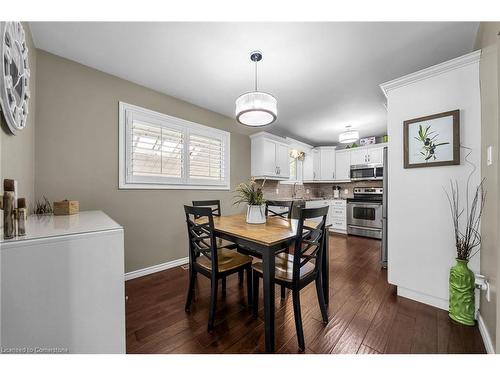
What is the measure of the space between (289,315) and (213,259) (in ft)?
2.83

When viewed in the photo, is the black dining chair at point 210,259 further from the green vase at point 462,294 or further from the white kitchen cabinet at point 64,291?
the green vase at point 462,294

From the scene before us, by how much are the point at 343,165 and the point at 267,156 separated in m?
2.41

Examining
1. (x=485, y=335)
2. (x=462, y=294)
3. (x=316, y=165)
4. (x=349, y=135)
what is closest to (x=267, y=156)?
(x=349, y=135)

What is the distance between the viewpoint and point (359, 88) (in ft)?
8.48

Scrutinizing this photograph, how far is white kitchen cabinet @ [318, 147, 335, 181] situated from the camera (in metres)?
5.22


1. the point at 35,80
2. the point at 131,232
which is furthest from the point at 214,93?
the point at 131,232

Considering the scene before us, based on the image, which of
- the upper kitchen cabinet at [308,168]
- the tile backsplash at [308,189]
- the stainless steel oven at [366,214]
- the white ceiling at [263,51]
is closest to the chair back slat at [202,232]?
the white ceiling at [263,51]

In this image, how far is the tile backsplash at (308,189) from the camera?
4.52 m

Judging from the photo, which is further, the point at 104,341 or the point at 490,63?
the point at 490,63

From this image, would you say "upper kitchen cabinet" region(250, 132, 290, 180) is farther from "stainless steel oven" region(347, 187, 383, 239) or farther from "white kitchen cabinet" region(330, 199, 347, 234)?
"stainless steel oven" region(347, 187, 383, 239)

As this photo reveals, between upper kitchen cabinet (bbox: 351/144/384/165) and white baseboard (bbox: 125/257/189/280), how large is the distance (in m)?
4.53

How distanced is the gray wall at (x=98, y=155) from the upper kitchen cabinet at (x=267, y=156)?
4.88 feet
